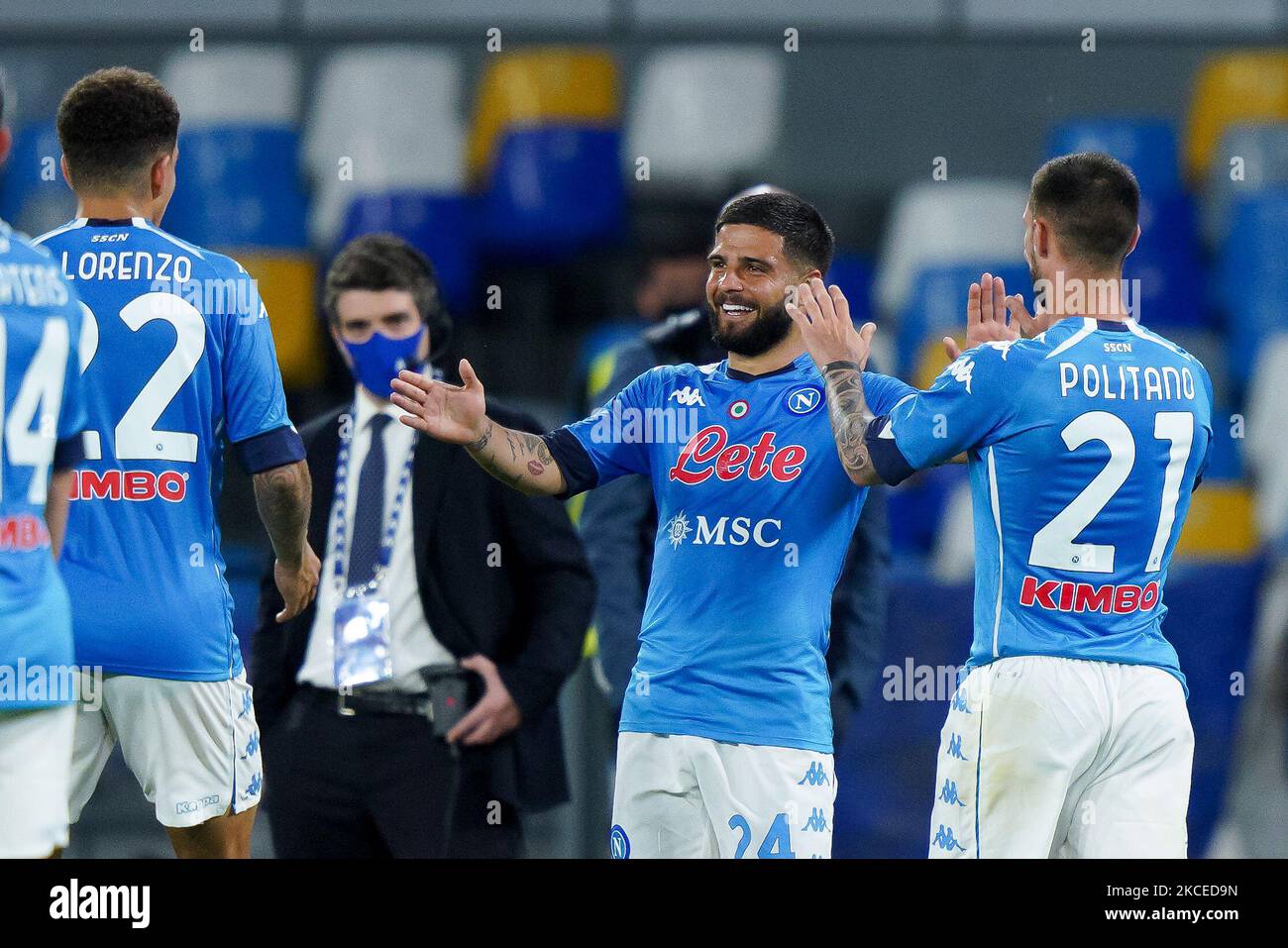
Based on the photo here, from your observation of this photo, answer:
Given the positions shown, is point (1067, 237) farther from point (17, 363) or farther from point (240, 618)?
point (240, 618)

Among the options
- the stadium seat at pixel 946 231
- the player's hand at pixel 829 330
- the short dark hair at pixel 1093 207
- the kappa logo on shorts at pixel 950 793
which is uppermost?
the stadium seat at pixel 946 231

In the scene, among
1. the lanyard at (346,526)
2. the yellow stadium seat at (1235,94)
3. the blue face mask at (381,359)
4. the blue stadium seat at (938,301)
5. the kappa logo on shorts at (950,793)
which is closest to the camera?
the kappa logo on shorts at (950,793)

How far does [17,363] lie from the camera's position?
3.30m

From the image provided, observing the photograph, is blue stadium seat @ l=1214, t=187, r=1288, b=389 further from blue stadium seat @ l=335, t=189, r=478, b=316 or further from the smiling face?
the smiling face

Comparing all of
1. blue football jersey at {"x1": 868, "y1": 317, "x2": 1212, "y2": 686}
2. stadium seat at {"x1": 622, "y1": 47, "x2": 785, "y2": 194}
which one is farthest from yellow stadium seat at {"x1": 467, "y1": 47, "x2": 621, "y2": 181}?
blue football jersey at {"x1": 868, "y1": 317, "x2": 1212, "y2": 686}

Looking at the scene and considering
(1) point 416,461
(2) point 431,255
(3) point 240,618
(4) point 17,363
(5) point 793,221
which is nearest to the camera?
(4) point 17,363

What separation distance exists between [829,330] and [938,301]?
15.2 ft

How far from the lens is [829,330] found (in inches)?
151

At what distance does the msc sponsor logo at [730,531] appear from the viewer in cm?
382

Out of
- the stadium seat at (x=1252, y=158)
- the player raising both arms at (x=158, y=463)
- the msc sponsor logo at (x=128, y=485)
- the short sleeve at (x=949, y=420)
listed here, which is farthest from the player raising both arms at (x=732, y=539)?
the stadium seat at (x=1252, y=158)

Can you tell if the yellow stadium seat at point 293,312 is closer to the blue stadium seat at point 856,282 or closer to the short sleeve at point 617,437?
the blue stadium seat at point 856,282

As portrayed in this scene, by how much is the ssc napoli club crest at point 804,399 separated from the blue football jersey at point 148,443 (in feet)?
3.89

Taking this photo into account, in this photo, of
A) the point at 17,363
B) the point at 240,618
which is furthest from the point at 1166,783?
the point at 240,618

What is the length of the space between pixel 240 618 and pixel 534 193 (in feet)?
10.5
